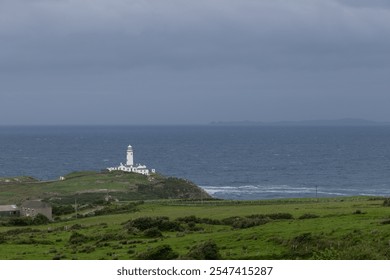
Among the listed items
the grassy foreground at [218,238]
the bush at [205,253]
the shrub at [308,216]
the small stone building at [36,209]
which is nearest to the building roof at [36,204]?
the small stone building at [36,209]

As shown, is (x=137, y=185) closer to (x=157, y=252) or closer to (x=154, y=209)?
(x=154, y=209)

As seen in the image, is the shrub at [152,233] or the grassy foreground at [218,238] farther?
the shrub at [152,233]

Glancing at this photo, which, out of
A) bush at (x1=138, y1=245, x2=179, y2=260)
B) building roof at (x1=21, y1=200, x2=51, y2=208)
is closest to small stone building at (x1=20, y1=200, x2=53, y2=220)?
building roof at (x1=21, y1=200, x2=51, y2=208)

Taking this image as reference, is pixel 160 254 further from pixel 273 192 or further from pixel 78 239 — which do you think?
pixel 273 192

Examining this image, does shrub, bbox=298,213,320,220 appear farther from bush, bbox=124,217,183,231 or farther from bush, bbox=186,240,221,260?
bush, bbox=186,240,221,260

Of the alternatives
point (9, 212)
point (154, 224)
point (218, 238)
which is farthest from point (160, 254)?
point (9, 212)

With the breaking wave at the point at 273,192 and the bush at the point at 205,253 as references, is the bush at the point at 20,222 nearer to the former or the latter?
the bush at the point at 205,253
